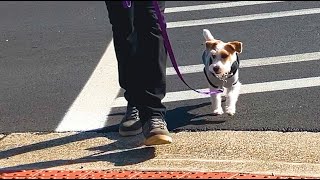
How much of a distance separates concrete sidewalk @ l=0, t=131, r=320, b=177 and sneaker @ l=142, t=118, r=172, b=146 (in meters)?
0.10

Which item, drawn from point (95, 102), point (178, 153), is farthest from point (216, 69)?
point (95, 102)

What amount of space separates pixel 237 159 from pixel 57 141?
1.47 m

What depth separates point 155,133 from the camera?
194 inches

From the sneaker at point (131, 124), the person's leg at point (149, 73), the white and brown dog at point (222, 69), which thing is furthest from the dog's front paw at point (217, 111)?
the person's leg at point (149, 73)

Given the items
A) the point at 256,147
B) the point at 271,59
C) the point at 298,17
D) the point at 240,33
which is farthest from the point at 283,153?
the point at 298,17

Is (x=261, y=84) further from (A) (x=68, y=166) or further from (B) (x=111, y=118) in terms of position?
(A) (x=68, y=166)

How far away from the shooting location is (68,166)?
4840mm

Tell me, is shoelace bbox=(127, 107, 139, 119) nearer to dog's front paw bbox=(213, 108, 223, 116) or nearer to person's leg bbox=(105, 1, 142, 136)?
person's leg bbox=(105, 1, 142, 136)

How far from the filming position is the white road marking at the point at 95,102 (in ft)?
19.2

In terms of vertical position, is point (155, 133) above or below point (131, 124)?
above

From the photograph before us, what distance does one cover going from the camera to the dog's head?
560 centimetres

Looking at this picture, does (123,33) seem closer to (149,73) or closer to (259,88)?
(149,73)

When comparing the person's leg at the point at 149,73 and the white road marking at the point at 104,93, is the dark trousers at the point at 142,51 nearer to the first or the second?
the person's leg at the point at 149,73

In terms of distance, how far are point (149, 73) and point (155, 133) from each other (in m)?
0.43
